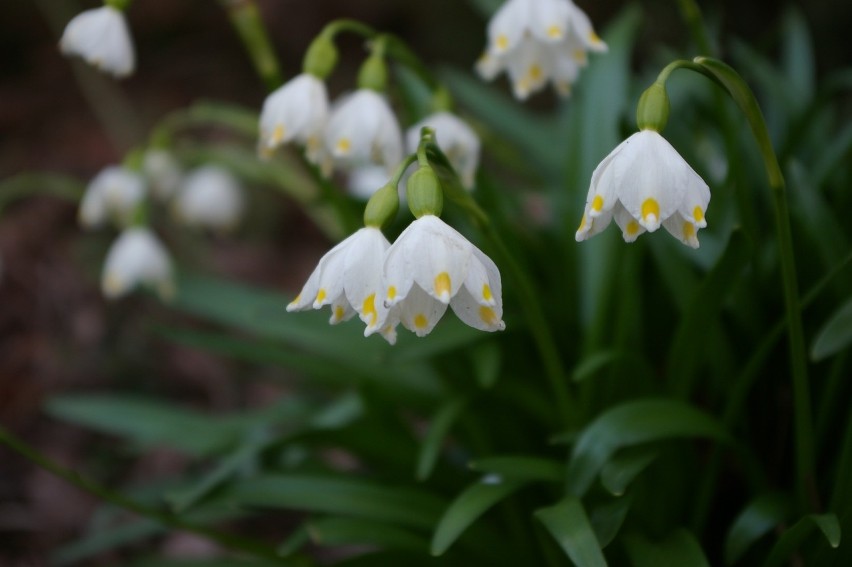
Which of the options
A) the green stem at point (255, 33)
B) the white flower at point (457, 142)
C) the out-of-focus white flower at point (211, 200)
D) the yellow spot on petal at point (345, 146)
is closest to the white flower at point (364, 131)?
the yellow spot on petal at point (345, 146)

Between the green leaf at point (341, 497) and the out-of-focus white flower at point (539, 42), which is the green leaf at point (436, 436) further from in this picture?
the out-of-focus white flower at point (539, 42)

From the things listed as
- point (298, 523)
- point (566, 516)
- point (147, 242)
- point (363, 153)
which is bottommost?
point (298, 523)

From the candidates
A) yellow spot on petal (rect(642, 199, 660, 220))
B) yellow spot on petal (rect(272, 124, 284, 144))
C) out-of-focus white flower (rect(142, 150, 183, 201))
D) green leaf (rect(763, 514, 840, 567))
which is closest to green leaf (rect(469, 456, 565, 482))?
green leaf (rect(763, 514, 840, 567))

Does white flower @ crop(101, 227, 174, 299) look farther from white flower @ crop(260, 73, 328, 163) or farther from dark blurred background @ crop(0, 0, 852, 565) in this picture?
dark blurred background @ crop(0, 0, 852, 565)

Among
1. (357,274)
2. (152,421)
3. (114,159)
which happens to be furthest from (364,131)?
(114,159)

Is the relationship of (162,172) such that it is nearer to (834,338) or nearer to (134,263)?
(134,263)

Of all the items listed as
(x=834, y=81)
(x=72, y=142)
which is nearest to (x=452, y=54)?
(x=72, y=142)

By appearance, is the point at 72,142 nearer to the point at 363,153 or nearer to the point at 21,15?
the point at 21,15
